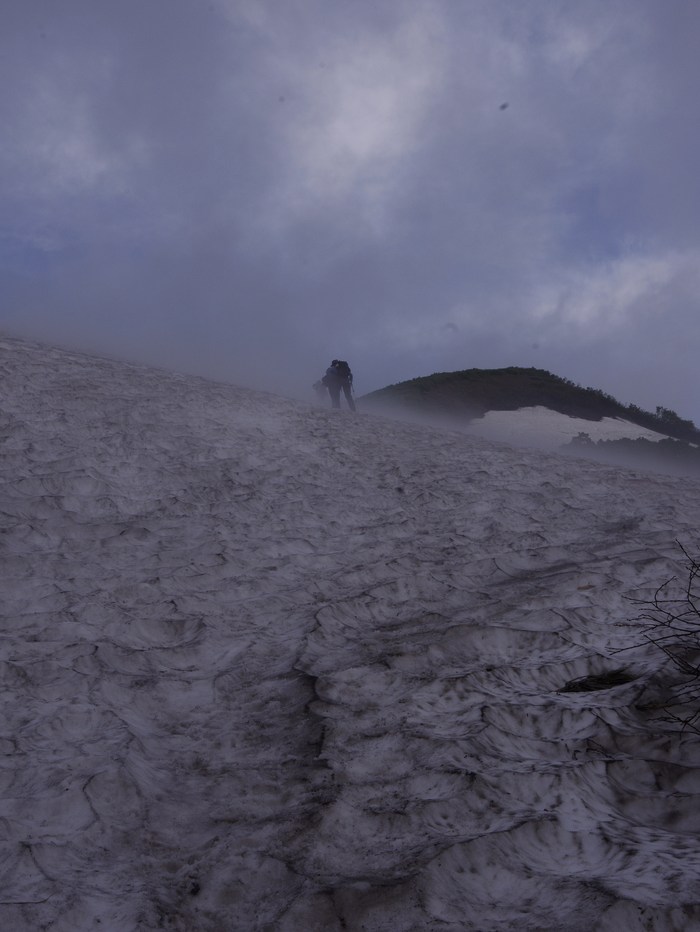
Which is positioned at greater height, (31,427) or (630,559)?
(31,427)

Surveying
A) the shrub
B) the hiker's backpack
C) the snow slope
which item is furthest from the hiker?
the shrub

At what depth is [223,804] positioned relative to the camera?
3891mm

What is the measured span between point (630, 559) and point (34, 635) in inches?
229

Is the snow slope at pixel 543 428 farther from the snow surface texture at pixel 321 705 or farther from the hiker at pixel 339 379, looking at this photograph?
the snow surface texture at pixel 321 705

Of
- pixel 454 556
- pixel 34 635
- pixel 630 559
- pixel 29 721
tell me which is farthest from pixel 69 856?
pixel 630 559

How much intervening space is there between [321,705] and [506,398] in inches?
1193

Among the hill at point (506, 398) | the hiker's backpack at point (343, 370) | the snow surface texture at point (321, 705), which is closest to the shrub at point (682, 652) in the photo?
the snow surface texture at point (321, 705)

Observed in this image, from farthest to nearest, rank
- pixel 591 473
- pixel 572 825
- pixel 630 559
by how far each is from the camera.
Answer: pixel 591 473 < pixel 630 559 < pixel 572 825

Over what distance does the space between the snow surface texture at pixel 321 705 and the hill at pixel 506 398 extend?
842 inches

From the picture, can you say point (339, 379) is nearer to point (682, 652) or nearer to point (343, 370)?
point (343, 370)

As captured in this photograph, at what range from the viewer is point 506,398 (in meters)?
33.9

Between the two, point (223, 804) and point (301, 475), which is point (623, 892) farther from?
point (301, 475)

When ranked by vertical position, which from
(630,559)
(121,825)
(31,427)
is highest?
(31,427)

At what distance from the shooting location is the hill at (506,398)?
32.6 m
